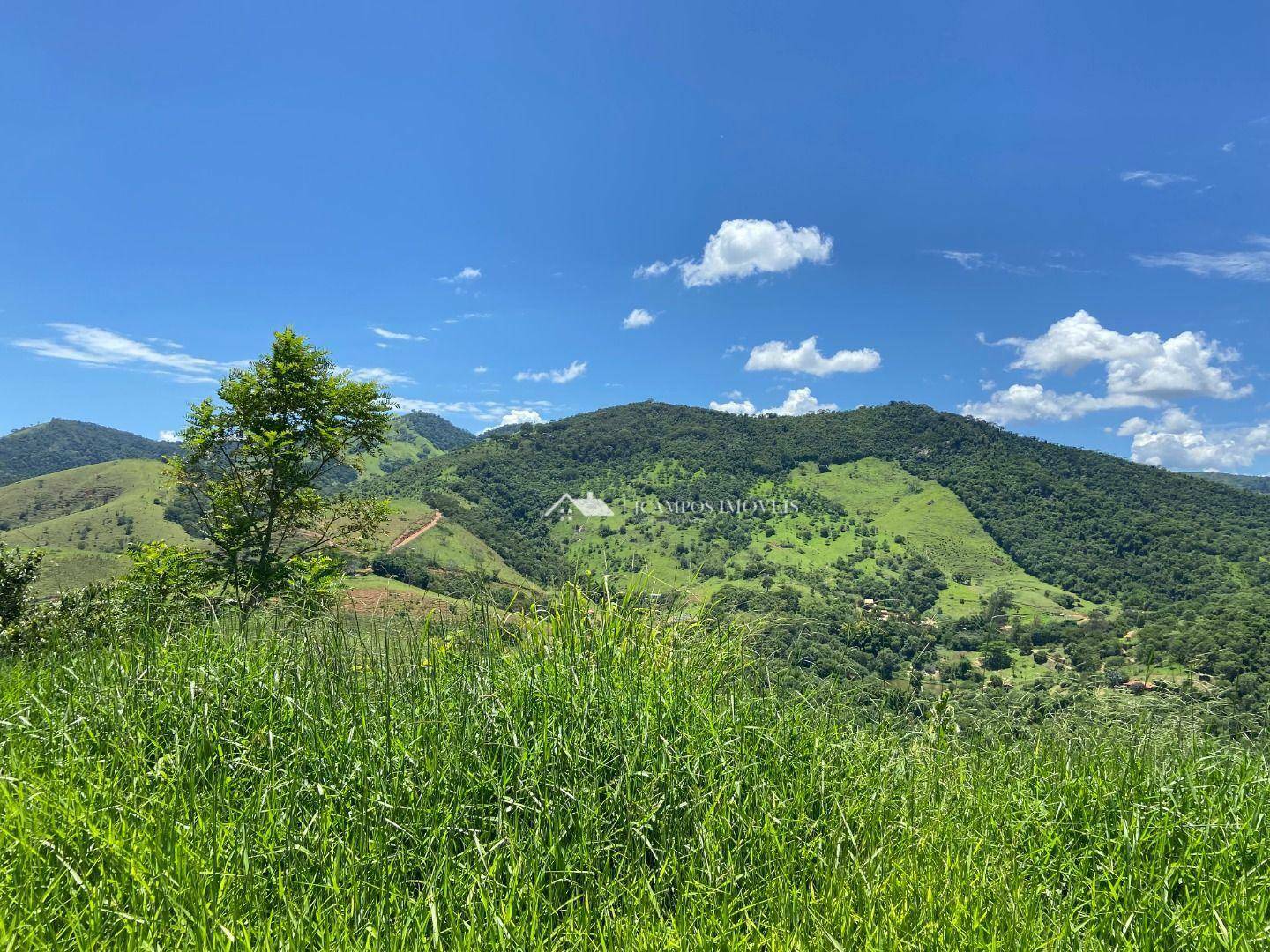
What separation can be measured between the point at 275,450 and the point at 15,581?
918cm

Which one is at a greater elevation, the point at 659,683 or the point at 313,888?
the point at 659,683

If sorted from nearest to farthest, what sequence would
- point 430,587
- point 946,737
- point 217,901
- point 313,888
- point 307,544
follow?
point 217,901
point 313,888
point 946,737
point 430,587
point 307,544

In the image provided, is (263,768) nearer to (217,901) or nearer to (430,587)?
(217,901)

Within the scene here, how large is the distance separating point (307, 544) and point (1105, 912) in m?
12.6

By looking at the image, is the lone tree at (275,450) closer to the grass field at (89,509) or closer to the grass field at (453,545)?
the grass field at (453,545)

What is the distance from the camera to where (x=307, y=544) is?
11.9 meters

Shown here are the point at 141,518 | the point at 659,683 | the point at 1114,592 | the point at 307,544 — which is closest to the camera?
the point at 659,683

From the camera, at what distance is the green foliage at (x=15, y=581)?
45.1 ft

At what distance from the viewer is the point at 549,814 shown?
2.34 meters

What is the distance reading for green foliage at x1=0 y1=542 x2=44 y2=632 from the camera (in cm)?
1374

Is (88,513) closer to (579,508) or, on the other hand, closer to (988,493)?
(579,508)

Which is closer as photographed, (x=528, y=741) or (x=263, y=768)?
(x=263, y=768)

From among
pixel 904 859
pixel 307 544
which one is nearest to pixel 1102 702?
pixel 904 859
